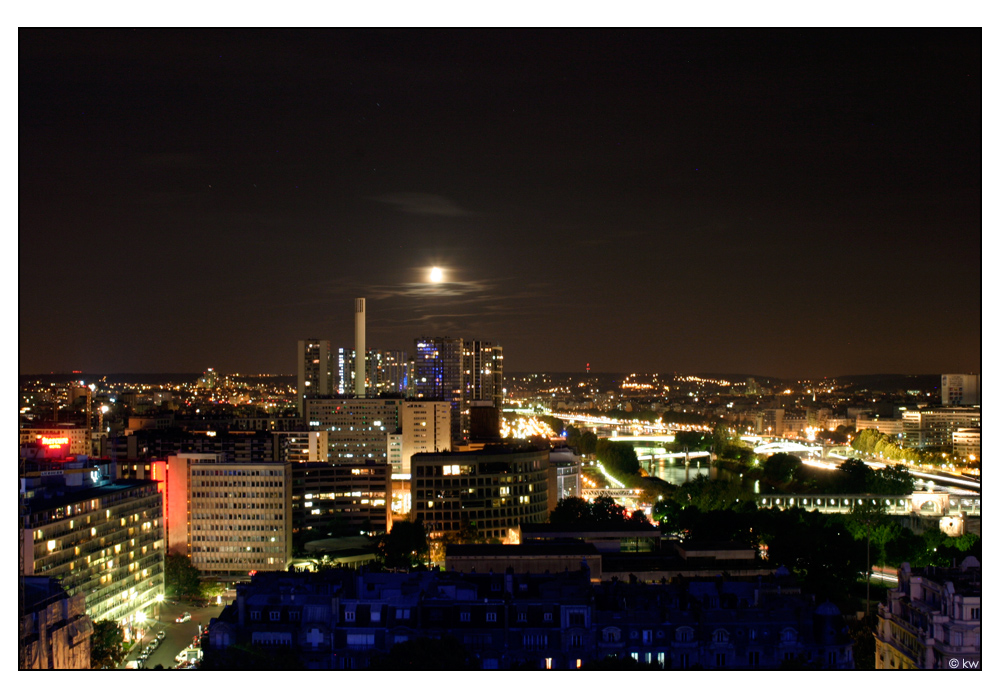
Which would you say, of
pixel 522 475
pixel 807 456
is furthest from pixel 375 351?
pixel 522 475

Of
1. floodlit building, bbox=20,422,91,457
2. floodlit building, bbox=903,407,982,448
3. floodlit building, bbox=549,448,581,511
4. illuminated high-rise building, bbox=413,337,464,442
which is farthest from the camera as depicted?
illuminated high-rise building, bbox=413,337,464,442

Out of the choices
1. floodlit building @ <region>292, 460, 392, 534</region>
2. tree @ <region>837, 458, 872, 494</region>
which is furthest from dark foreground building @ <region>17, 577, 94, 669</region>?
tree @ <region>837, 458, 872, 494</region>

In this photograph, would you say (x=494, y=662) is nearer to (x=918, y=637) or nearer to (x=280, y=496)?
(x=918, y=637)

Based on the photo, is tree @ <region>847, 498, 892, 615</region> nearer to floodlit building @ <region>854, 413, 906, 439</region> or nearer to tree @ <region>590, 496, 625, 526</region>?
tree @ <region>590, 496, 625, 526</region>

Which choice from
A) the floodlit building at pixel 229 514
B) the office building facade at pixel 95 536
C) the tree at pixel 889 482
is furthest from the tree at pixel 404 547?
the tree at pixel 889 482

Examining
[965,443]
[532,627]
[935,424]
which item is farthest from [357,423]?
[532,627]

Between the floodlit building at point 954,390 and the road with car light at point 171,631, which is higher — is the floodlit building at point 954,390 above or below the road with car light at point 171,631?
above

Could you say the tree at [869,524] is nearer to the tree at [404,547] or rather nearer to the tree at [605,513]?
the tree at [605,513]
